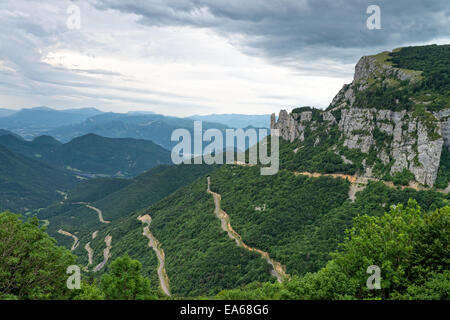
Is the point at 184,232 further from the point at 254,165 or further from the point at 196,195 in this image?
the point at 254,165

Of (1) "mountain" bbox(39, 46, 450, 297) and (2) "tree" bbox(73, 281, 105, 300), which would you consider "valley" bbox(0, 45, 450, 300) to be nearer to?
(1) "mountain" bbox(39, 46, 450, 297)

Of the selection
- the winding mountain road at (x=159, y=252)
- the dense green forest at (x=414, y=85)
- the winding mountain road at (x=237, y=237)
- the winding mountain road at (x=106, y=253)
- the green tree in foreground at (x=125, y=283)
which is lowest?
the winding mountain road at (x=106, y=253)

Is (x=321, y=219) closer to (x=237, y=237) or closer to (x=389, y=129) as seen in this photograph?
(x=237, y=237)

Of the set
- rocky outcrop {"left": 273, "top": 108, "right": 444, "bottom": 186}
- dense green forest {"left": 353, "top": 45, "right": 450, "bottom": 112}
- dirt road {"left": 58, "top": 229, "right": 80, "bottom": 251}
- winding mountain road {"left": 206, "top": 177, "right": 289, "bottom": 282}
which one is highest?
dense green forest {"left": 353, "top": 45, "right": 450, "bottom": 112}

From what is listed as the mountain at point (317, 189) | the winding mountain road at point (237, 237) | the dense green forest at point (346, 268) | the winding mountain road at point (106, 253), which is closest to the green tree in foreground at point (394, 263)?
the dense green forest at point (346, 268)

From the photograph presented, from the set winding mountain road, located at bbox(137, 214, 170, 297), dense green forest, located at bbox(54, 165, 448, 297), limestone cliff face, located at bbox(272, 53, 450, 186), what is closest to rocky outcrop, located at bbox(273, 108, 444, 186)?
limestone cliff face, located at bbox(272, 53, 450, 186)

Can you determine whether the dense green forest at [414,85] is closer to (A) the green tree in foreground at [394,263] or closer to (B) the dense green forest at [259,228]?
(B) the dense green forest at [259,228]
